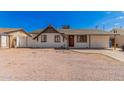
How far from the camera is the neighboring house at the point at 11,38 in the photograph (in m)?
27.6

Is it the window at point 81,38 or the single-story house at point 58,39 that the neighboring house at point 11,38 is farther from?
the window at point 81,38

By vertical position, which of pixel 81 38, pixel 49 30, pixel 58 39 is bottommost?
pixel 58 39

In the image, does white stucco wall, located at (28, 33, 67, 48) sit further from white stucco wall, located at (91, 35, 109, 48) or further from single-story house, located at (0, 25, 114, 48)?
white stucco wall, located at (91, 35, 109, 48)

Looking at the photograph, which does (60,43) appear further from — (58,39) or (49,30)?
(49,30)

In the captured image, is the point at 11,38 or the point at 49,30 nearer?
the point at 49,30

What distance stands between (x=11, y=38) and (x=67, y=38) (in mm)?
7030

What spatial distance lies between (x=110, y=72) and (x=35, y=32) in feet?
61.4

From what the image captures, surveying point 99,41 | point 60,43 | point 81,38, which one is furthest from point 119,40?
point 60,43

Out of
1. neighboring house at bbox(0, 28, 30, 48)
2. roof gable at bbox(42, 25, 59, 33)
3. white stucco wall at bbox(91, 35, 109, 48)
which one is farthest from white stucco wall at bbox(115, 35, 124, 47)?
neighboring house at bbox(0, 28, 30, 48)

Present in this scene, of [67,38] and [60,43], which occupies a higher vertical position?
[67,38]

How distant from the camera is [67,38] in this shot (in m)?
27.7

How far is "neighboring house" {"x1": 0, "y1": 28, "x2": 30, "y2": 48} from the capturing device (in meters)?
27.6
